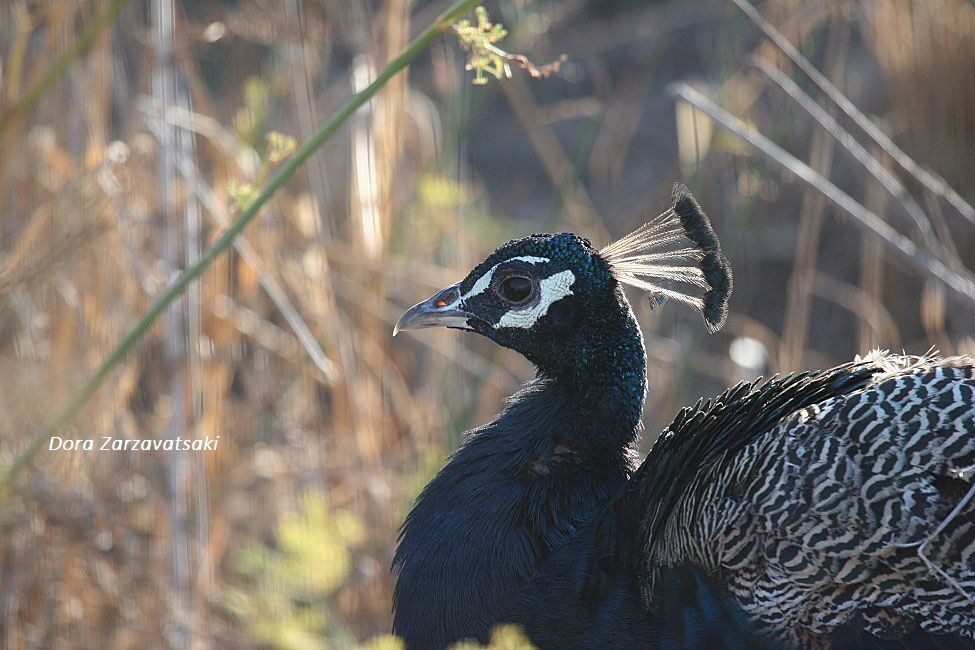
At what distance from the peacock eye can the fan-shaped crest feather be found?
17 cm

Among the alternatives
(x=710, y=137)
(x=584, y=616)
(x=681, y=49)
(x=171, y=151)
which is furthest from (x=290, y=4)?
(x=681, y=49)

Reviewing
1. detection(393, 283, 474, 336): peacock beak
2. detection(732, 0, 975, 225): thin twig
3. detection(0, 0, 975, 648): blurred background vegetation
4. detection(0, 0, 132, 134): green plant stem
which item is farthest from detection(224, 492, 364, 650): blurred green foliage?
detection(732, 0, 975, 225): thin twig

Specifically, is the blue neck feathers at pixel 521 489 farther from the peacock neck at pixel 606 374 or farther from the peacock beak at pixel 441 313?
the peacock beak at pixel 441 313

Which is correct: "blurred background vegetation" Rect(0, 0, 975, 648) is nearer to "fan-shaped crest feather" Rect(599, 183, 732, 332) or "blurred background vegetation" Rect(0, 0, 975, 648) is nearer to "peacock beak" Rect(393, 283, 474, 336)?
"peacock beak" Rect(393, 283, 474, 336)

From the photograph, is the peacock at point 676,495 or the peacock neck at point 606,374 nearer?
the peacock at point 676,495

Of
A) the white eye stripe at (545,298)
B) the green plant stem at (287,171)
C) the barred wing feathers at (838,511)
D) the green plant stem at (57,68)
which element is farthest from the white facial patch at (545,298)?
the green plant stem at (57,68)

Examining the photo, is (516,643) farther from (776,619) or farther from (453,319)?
(453,319)

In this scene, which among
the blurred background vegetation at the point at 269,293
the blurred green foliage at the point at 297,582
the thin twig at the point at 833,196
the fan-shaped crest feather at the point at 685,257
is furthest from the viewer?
the blurred background vegetation at the point at 269,293

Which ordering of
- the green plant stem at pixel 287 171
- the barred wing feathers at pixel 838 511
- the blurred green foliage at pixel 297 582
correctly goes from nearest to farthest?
the green plant stem at pixel 287 171, the barred wing feathers at pixel 838 511, the blurred green foliage at pixel 297 582

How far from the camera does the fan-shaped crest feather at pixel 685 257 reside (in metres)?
2.22

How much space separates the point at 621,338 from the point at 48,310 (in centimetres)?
162

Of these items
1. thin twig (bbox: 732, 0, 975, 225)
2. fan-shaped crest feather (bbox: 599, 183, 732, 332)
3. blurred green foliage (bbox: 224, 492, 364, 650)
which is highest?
thin twig (bbox: 732, 0, 975, 225)

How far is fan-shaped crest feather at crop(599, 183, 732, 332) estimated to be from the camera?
2223 millimetres

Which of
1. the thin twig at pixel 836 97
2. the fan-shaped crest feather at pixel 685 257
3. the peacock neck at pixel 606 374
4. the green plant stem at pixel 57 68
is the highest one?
the green plant stem at pixel 57 68
